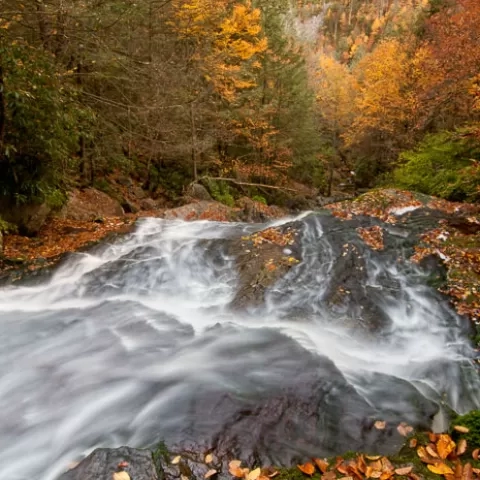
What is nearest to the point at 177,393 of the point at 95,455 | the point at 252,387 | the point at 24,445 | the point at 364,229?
the point at 252,387

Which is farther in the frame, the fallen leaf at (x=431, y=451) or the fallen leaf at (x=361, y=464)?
the fallen leaf at (x=431, y=451)

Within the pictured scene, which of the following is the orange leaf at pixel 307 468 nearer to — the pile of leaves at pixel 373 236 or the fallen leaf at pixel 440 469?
the fallen leaf at pixel 440 469

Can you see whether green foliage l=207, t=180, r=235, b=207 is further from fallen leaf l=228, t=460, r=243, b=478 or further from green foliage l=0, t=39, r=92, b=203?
fallen leaf l=228, t=460, r=243, b=478

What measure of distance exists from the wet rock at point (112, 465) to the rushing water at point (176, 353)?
1.43 feet

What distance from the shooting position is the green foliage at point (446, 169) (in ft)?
35.9

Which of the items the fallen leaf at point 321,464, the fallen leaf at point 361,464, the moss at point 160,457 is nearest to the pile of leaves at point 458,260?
the fallen leaf at point 361,464

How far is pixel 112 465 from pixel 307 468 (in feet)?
5.06

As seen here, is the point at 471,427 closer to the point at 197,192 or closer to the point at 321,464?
the point at 321,464

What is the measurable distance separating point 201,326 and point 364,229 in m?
4.91

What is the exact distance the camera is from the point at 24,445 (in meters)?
3.59

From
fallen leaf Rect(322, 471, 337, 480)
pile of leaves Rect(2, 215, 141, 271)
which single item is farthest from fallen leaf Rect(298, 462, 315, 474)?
pile of leaves Rect(2, 215, 141, 271)

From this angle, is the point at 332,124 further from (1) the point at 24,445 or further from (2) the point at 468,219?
(1) the point at 24,445

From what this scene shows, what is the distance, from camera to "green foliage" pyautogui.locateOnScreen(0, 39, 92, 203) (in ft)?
22.2

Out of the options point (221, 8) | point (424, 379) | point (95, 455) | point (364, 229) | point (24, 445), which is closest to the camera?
point (95, 455)
